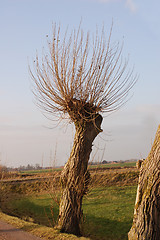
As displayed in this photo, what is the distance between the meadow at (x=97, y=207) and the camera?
29.7ft

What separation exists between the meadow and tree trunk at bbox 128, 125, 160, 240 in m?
2.03

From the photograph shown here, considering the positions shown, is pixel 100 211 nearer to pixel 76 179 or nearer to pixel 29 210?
pixel 29 210

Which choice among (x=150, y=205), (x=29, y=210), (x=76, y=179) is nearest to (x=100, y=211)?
(x=29, y=210)

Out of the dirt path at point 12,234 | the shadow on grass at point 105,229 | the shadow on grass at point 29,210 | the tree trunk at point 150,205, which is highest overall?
the tree trunk at point 150,205

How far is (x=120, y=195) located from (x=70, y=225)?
8.25m

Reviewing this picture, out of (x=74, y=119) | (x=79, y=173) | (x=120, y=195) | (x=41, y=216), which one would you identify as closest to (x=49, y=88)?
(x=74, y=119)

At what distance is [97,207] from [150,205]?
26.1 feet

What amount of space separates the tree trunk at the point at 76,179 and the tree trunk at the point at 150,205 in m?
2.59

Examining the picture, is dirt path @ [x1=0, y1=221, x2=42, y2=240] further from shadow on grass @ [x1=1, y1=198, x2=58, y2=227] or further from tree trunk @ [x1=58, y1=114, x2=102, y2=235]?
shadow on grass @ [x1=1, y1=198, x2=58, y2=227]

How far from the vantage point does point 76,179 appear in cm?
756

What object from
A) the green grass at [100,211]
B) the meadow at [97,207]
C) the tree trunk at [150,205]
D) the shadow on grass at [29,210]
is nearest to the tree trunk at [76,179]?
the meadow at [97,207]

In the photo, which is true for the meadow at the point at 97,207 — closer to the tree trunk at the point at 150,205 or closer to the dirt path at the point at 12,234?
the dirt path at the point at 12,234

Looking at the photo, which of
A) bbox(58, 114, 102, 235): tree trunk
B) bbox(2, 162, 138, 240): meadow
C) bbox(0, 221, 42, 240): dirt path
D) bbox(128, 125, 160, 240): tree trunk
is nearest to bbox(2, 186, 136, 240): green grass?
bbox(2, 162, 138, 240): meadow

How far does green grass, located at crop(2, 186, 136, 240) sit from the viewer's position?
9295mm
